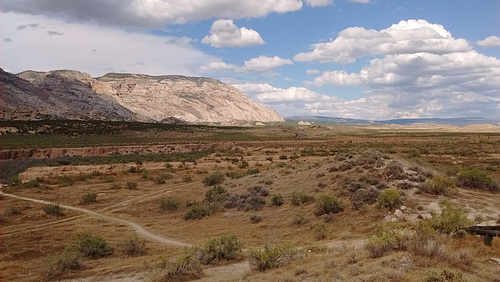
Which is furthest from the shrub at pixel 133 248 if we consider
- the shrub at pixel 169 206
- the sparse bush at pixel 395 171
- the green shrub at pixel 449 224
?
the sparse bush at pixel 395 171

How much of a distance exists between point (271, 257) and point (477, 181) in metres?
13.7

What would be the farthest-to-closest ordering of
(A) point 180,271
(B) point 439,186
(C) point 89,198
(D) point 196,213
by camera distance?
(C) point 89,198
(D) point 196,213
(B) point 439,186
(A) point 180,271

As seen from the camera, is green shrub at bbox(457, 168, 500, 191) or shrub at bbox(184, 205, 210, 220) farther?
shrub at bbox(184, 205, 210, 220)

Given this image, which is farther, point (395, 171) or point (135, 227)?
point (135, 227)

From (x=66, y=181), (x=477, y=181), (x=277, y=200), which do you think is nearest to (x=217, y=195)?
(x=277, y=200)

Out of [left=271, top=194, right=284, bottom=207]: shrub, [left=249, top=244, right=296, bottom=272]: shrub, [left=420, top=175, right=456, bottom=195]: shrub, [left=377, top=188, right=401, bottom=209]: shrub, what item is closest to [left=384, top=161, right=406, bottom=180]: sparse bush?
[left=420, top=175, right=456, bottom=195]: shrub

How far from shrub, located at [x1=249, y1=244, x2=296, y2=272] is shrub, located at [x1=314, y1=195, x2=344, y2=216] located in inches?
246

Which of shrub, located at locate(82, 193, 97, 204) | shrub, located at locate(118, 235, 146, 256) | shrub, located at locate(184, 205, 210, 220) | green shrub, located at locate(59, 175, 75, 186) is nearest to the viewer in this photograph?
shrub, located at locate(118, 235, 146, 256)

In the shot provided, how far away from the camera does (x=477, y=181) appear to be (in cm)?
1862

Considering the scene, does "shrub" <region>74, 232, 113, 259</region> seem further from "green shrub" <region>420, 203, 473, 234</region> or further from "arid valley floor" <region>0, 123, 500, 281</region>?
"green shrub" <region>420, 203, 473, 234</region>

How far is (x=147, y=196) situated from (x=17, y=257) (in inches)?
560

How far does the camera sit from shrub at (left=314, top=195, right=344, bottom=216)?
17250mm

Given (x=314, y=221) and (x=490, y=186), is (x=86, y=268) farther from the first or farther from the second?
(x=490, y=186)

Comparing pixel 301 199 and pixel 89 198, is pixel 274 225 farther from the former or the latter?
pixel 89 198
